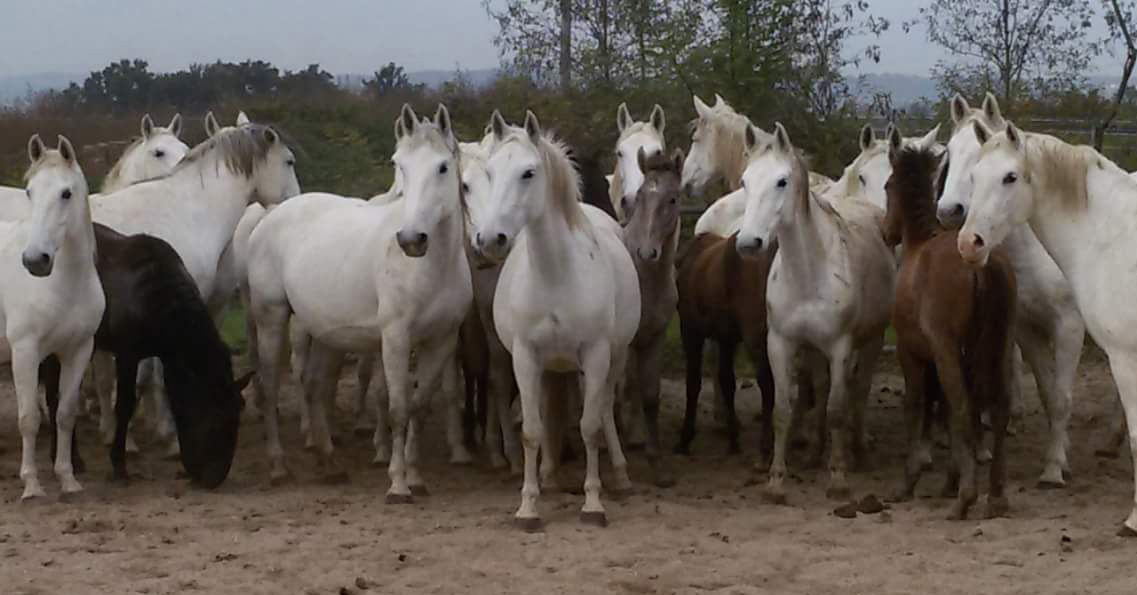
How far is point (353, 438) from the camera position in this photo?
855 cm

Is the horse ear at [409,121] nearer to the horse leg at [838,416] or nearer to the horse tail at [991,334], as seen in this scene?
the horse leg at [838,416]

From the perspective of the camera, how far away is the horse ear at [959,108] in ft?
21.6

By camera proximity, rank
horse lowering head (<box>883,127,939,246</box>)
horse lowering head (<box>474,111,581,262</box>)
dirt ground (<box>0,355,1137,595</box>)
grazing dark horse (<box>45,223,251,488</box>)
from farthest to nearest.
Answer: grazing dark horse (<box>45,223,251,488</box>), horse lowering head (<box>883,127,939,246</box>), horse lowering head (<box>474,111,581,262</box>), dirt ground (<box>0,355,1137,595</box>)

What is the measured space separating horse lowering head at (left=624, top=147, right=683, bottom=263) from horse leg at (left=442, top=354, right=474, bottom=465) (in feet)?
4.21

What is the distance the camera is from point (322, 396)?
757cm

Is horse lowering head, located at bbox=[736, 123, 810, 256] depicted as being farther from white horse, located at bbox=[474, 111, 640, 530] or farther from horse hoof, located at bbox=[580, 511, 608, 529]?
horse hoof, located at bbox=[580, 511, 608, 529]

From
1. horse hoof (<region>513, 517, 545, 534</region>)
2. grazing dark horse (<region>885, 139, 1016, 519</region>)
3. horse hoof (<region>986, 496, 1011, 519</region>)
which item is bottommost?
horse hoof (<region>513, 517, 545, 534</region>)

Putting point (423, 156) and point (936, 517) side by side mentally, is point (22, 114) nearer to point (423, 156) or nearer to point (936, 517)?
point (423, 156)

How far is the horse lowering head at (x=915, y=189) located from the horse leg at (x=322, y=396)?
317cm

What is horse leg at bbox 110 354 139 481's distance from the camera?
7027mm

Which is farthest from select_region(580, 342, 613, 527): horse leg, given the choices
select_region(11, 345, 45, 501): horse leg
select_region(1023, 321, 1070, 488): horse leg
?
select_region(11, 345, 45, 501): horse leg

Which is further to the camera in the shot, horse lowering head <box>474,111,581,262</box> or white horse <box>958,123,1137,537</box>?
horse lowering head <box>474,111,581,262</box>

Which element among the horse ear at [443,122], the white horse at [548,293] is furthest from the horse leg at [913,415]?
the horse ear at [443,122]

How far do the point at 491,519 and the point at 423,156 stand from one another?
1.74 metres
